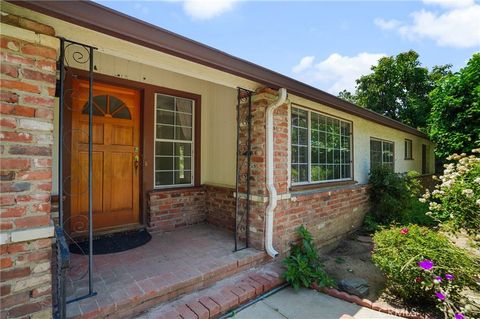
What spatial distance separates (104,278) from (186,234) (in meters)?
1.63

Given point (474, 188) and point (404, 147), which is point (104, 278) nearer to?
point (474, 188)

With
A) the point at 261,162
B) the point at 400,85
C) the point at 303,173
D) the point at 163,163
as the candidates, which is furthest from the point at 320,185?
the point at 400,85

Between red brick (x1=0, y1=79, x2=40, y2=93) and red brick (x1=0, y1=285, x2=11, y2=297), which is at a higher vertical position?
red brick (x1=0, y1=79, x2=40, y2=93)

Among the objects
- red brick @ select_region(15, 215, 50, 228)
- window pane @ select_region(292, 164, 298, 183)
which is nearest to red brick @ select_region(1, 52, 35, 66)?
red brick @ select_region(15, 215, 50, 228)

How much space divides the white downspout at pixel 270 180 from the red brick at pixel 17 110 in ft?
8.29

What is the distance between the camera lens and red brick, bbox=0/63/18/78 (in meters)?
1.66

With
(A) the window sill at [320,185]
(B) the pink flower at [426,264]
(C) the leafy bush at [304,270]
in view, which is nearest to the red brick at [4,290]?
(C) the leafy bush at [304,270]

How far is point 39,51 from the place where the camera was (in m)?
1.81

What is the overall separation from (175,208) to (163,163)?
832mm

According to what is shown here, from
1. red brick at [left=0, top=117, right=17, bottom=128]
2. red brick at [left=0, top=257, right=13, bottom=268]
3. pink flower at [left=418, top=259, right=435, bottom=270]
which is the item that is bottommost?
pink flower at [left=418, top=259, right=435, bottom=270]

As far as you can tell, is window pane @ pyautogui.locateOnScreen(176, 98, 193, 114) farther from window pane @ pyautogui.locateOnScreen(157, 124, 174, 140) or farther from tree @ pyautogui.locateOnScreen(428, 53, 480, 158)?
tree @ pyautogui.locateOnScreen(428, 53, 480, 158)

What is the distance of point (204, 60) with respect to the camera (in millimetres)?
2506

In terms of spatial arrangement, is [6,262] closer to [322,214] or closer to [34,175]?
[34,175]

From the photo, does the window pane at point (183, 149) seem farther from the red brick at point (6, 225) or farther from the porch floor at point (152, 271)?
the red brick at point (6, 225)
